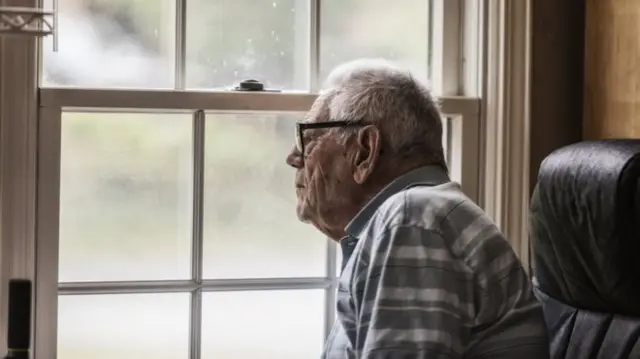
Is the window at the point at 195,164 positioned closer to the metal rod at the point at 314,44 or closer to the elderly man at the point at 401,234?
the metal rod at the point at 314,44

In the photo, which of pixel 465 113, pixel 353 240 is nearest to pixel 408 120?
pixel 353 240

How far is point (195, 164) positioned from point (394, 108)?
0.62 meters

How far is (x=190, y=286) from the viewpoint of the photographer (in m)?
1.98

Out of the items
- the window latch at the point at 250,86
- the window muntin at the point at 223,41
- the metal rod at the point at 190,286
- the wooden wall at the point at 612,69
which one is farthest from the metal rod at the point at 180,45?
the wooden wall at the point at 612,69

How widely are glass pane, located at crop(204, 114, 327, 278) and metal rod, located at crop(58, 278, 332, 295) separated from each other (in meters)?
0.02

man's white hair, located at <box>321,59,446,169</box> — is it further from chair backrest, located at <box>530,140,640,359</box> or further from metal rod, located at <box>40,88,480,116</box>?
metal rod, located at <box>40,88,480,116</box>

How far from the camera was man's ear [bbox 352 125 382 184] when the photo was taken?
1.46 meters

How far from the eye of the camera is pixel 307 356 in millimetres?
2066

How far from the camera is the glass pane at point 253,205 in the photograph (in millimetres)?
1979

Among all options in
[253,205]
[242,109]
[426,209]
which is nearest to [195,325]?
[253,205]

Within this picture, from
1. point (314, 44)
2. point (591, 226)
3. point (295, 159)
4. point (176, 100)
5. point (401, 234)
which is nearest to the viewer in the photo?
point (401, 234)

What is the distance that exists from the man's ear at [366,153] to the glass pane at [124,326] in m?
0.66

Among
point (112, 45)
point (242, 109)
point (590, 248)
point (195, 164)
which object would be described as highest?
point (112, 45)

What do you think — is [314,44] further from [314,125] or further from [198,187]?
[314,125]
